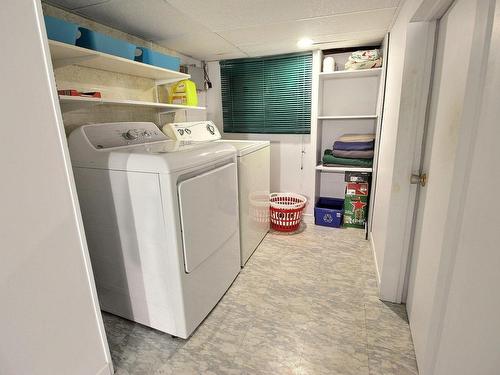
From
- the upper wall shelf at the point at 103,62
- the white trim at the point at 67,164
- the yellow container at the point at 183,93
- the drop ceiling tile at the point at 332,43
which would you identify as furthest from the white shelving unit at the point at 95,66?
the drop ceiling tile at the point at 332,43

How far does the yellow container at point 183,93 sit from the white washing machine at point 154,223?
832 millimetres

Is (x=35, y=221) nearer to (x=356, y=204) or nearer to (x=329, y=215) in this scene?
(x=329, y=215)

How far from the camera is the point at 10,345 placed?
37.7 inches

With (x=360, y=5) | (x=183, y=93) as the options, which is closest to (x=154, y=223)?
(x=183, y=93)

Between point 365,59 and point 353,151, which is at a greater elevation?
point 365,59

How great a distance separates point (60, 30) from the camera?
140 cm

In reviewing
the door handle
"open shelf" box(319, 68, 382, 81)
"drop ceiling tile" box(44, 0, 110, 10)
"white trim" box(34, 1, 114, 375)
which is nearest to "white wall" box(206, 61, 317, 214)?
"open shelf" box(319, 68, 382, 81)

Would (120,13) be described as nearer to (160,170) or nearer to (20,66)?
(20,66)

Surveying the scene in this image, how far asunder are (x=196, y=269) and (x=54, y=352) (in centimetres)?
72

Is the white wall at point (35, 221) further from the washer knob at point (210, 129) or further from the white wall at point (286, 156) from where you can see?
the white wall at point (286, 156)

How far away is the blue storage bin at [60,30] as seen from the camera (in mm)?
1361

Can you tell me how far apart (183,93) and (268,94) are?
3.95 feet

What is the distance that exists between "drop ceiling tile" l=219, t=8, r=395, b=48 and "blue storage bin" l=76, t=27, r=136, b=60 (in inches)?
33.3

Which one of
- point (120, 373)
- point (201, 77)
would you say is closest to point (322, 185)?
point (201, 77)
